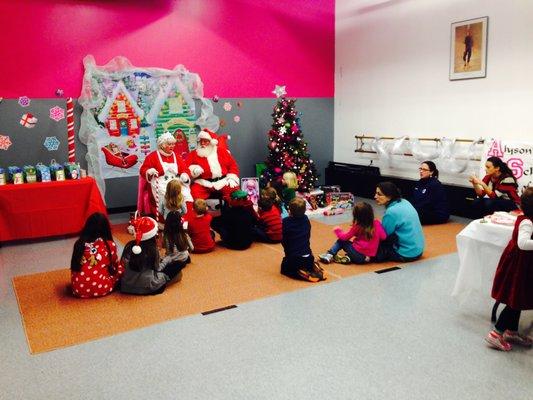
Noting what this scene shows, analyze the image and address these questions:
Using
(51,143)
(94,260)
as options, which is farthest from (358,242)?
(51,143)

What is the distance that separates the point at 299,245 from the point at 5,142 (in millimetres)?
4551

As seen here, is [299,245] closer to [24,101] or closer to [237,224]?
[237,224]

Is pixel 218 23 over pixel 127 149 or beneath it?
over

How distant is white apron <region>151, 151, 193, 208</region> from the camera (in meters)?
6.34

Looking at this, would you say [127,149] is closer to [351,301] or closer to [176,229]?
[176,229]

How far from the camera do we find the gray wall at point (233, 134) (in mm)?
6941

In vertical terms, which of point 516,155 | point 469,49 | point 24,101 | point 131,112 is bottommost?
point 516,155

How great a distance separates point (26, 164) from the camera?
23.1ft

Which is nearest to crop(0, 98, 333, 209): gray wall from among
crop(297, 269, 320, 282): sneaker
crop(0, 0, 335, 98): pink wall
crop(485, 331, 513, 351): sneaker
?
crop(0, 0, 335, 98): pink wall

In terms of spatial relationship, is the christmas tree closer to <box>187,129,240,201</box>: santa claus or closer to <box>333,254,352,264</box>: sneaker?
<box>187,129,240,201</box>: santa claus

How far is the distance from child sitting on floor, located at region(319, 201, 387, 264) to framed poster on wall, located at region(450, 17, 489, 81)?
318 cm

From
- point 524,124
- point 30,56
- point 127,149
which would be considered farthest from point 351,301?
point 30,56

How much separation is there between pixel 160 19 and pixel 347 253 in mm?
4823

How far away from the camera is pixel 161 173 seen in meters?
6.45
